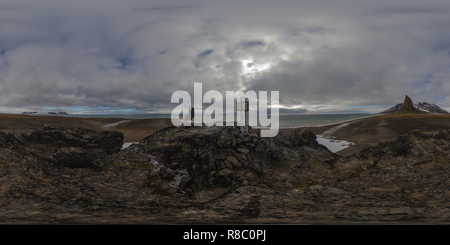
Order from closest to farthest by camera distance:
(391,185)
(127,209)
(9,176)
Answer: (127,209), (9,176), (391,185)

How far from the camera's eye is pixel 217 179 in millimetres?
8273

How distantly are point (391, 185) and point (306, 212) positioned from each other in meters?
4.33

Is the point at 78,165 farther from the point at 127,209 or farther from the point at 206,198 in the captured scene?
the point at 206,198

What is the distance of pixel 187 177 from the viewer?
871 centimetres

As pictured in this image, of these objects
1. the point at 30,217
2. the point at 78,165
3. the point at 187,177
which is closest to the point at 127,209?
the point at 30,217

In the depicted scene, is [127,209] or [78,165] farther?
[78,165]

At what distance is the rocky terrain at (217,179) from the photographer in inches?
203

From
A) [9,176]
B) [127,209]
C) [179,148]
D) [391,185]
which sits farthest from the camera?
[179,148]

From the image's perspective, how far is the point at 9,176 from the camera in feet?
21.5

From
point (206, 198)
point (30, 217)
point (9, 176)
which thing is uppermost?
point (9, 176)

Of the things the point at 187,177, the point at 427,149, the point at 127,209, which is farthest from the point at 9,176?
the point at 427,149

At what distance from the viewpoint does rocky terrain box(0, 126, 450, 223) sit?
17.0 ft

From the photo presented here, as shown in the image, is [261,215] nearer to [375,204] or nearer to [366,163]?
[375,204]

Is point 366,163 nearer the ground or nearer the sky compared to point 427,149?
nearer the ground
